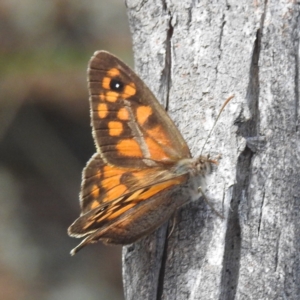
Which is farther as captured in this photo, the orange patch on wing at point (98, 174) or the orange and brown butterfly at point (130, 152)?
the orange patch on wing at point (98, 174)

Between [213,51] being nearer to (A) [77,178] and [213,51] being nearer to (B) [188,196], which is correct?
(B) [188,196]

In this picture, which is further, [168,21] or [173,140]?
[168,21]

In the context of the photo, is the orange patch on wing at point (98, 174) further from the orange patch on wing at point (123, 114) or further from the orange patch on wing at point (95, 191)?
the orange patch on wing at point (123, 114)

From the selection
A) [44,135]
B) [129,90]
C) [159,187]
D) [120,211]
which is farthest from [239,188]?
[44,135]

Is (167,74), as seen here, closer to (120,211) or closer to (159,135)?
(159,135)

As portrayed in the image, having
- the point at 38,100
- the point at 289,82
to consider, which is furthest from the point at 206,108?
the point at 38,100

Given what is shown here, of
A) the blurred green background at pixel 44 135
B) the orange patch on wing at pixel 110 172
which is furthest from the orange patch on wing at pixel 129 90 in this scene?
the blurred green background at pixel 44 135
